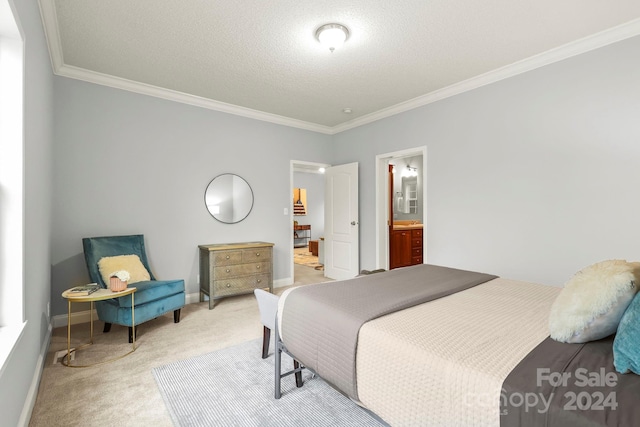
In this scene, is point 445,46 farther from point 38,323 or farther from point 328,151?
point 38,323

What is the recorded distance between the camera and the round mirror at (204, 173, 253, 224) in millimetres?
4191

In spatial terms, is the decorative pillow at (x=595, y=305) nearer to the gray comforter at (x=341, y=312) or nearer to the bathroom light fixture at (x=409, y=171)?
the gray comforter at (x=341, y=312)

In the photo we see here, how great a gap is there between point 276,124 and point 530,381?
4505 millimetres

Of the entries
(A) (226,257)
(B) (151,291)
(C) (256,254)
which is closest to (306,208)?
(C) (256,254)

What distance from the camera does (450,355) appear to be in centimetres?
112

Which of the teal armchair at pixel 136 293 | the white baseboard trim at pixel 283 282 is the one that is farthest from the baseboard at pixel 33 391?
the white baseboard trim at pixel 283 282

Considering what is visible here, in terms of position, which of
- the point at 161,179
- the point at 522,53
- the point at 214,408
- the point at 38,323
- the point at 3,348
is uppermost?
the point at 522,53

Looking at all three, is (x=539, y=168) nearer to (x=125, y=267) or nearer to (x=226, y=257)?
(x=226, y=257)

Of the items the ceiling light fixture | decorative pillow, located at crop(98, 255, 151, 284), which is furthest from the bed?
decorative pillow, located at crop(98, 255, 151, 284)

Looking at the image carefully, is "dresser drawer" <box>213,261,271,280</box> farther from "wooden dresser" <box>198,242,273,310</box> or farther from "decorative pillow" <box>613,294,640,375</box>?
"decorative pillow" <box>613,294,640,375</box>

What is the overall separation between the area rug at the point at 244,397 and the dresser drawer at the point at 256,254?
65.0 inches

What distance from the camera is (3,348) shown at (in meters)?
1.34

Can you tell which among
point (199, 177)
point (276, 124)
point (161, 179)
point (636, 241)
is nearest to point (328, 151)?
point (276, 124)

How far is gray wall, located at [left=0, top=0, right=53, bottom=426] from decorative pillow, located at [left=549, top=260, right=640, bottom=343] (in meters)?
2.26
